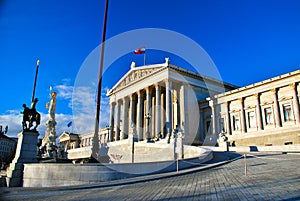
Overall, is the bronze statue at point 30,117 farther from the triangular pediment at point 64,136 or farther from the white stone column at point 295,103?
the triangular pediment at point 64,136

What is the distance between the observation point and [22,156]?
14.5 meters

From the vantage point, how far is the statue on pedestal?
2842 centimetres

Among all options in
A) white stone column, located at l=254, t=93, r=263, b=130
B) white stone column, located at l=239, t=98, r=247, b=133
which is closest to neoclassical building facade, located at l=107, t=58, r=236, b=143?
white stone column, located at l=239, t=98, r=247, b=133

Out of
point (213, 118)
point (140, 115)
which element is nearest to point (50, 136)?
point (140, 115)

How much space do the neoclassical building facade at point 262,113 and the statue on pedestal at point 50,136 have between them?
25.0m

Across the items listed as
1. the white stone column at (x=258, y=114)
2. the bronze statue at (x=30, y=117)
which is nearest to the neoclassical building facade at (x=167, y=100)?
the white stone column at (x=258, y=114)

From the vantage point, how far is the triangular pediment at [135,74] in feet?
155

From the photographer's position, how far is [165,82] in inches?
1715

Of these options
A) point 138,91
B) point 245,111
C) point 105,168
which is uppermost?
point 138,91

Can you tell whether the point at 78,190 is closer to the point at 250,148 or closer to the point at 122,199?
the point at 122,199

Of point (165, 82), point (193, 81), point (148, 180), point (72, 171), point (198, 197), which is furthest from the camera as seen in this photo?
point (193, 81)

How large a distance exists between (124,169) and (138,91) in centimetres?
3877

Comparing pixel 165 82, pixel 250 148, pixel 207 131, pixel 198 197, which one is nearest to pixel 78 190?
pixel 198 197

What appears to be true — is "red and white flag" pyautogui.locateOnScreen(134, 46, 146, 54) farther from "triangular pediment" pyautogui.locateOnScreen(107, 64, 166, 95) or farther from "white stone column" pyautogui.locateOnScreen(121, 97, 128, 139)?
"white stone column" pyautogui.locateOnScreen(121, 97, 128, 139)
